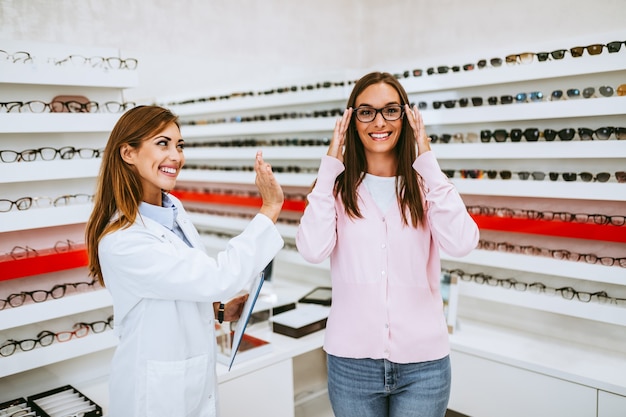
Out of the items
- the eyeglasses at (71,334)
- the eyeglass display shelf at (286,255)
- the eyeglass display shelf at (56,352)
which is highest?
the eyeglass display shelf at (286,255)

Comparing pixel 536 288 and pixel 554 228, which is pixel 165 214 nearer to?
pixel 554 228

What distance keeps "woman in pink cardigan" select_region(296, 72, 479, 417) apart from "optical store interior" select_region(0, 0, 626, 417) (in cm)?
82

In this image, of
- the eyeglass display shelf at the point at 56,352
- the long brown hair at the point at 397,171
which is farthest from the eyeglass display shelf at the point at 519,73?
the eyeglass display shelf at the point at 56,352

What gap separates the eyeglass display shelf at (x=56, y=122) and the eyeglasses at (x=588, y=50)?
2.43 m

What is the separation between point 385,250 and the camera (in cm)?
211

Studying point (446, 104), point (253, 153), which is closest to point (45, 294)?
point (253, 153)

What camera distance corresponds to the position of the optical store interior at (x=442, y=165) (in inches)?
105

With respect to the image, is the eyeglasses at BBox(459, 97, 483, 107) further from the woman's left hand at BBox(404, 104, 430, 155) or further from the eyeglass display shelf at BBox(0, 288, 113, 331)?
the eyeglass display shelf at BBox(0, 288, 113, 331)

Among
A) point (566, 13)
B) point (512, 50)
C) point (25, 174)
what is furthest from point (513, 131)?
point (25, 174)

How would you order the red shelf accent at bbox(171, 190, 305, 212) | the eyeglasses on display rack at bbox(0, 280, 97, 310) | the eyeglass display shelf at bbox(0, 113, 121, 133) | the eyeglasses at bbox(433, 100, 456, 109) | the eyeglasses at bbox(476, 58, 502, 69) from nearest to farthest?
the eyeglass display shelf at bbox(0, 113, 121, 133)
the eyeglasses on display rack at bbox(0, 280, 97, 310)
the eyeglasses at bbox(476, 58, 502, 69)
the eyeglasses at bbox(433, 100, 456, 109)
the red shelf accent at bbox(171, 190, 305, 212)

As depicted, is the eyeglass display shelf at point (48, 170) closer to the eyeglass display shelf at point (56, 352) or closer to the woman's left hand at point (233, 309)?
the eyeglass display shelf at point (56, 352)

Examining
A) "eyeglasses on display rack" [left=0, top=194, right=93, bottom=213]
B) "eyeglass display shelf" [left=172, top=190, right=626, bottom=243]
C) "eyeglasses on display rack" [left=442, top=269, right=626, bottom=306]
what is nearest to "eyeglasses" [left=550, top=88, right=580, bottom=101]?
"eyeglass display shelf" [left=172, top=190, right=626, bottom=243]

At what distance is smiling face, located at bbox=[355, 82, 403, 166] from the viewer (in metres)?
2.17

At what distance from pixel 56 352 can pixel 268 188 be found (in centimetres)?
152
